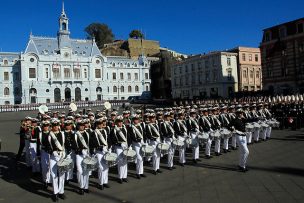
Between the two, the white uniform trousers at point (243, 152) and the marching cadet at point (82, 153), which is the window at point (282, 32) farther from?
the marching cadet at point (82, 153)

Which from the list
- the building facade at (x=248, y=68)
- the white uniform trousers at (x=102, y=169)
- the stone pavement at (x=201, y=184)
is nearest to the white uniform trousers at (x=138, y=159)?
the stone pavement at (x=201, y=184)

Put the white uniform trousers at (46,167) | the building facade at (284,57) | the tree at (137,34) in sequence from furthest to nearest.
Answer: the tree at (137,34), the building facade at (284,57), the white uniform trousers at (46,167)

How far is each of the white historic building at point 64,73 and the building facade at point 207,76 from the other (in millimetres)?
16351

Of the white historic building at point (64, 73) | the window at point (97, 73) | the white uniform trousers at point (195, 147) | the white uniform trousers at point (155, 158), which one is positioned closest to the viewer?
the white uniform trousers at point (155, 158)

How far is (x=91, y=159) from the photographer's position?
10141mm

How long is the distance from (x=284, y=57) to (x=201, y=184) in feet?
131

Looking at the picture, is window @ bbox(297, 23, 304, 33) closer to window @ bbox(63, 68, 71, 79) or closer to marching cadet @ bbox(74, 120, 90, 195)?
marching cadet @ bbox(74, 120, 90, 195)

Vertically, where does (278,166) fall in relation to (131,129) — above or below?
below

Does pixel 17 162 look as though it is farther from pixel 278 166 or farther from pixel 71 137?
pixel 278 166

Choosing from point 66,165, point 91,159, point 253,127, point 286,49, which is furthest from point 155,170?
point 286,49

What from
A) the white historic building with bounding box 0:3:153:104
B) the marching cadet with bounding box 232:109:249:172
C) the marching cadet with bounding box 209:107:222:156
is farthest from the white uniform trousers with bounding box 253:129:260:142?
the white historic building with bounding box 0:3:153:104

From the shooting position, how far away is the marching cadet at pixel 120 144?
11289mm

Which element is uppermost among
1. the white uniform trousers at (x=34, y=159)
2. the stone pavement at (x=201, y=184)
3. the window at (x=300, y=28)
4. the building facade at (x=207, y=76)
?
the window at (x=300, y=28)

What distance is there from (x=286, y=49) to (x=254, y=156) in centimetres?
3456
